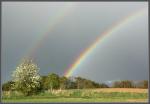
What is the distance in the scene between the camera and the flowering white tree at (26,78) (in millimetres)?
40487

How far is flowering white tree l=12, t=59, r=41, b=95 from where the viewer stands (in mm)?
40487

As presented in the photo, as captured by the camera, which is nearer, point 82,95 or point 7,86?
point 82,95

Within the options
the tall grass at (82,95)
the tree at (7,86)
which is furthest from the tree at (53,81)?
the tall grass at (82,95)

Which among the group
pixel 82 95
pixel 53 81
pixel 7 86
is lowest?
pixel 82 95

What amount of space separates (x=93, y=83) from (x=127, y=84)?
4.42 metres

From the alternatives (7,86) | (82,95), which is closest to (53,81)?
(7,86)

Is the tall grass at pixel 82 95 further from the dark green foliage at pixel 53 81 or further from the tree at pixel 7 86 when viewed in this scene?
the dark green foliage at pixel 53 81

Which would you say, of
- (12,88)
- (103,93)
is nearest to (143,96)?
(103,93)

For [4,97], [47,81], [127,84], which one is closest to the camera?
[4,97]

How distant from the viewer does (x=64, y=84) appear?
169 ft

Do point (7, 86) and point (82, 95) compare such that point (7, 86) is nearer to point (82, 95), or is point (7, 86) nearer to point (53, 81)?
point (53, 81)

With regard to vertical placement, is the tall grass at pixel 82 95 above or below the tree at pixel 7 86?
below

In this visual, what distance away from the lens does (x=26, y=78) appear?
138ft

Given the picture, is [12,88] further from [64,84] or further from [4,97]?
[64,84]
